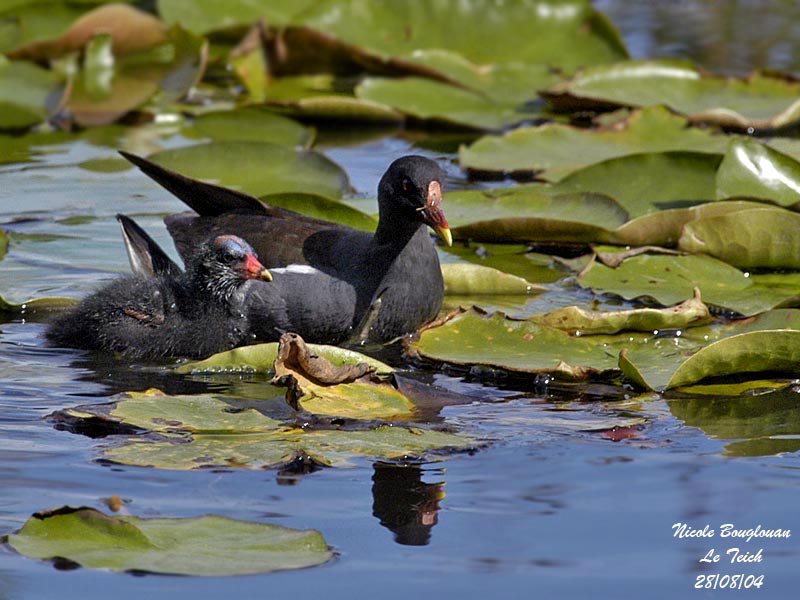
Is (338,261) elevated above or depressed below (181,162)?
below

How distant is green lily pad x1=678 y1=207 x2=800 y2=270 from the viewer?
5195mm

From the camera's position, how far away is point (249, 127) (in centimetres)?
730

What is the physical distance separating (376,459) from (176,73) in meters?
4.91

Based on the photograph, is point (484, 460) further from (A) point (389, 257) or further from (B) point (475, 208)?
(B) point (475, 208)

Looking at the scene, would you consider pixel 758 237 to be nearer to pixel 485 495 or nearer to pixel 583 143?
pixel 583 143

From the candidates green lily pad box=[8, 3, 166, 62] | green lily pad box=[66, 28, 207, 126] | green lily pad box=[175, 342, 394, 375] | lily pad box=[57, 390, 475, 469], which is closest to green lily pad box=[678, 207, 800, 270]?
green lily pad box=[175, 342, 394, 375]

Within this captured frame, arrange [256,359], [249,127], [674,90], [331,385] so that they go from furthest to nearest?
[674,90]
[249,127]
[256,359]
[331,385]

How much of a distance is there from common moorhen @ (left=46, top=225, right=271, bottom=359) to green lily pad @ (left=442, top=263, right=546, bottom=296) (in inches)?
34.9

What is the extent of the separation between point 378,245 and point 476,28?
141 inches

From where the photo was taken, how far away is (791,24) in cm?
979

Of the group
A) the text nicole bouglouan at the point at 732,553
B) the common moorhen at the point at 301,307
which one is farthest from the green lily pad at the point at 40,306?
the text nicole bouglouan at the point at 732,553

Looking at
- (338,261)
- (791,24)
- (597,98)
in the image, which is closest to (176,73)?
(597,98)

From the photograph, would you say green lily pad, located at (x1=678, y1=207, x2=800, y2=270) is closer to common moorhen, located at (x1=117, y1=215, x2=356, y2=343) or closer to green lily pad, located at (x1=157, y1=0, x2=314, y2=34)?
common moorhen, located at (x1=117, y1=215, x2=356, y2=343)

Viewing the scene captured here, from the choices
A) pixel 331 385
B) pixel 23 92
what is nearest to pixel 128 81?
pixel 23 92
